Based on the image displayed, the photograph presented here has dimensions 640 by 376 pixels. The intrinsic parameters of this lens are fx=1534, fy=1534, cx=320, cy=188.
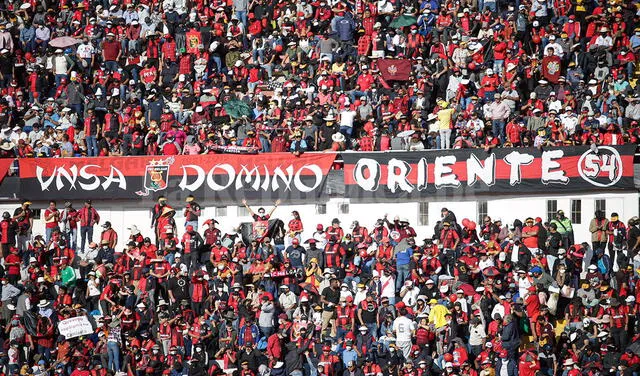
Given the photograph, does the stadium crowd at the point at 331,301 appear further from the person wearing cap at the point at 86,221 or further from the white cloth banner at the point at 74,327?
the person wearing cap at the point at 86,221

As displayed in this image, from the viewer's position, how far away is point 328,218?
38.3 m

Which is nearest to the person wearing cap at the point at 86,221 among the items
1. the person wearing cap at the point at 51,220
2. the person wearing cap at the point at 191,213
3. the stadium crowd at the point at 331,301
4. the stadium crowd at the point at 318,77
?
the person wearing cap at the point at 51,220

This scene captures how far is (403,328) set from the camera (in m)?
32.6

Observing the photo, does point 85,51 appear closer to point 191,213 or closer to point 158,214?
point 158,214

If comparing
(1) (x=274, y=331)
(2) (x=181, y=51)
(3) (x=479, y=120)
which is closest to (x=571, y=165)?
(3) (x=479, y=120)

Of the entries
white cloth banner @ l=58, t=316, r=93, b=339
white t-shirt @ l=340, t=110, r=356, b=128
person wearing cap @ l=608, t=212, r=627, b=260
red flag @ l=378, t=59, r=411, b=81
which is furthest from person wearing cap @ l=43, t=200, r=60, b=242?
person wearing cap @ l=608, t=212, r=627, b=260

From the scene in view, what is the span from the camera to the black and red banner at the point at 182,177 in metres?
38.4

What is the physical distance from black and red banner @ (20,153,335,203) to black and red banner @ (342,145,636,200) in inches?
43.4

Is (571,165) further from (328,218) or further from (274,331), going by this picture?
(274,331)

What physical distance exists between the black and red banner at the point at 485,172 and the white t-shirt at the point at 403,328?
227 inches

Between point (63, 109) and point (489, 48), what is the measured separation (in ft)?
37.4

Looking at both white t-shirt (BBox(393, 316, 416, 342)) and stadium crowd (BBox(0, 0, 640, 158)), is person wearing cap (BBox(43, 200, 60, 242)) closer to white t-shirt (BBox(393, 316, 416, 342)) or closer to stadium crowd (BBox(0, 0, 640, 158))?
stadium crowd (BBox(0, 0, 640, 158))

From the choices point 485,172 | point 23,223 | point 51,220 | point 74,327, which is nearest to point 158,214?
Answer: point 51,220

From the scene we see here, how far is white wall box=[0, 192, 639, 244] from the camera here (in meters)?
36.8
